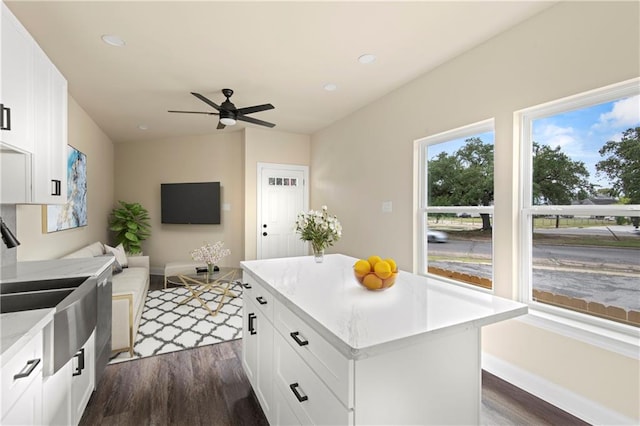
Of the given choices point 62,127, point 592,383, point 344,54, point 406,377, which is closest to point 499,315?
point 406,377

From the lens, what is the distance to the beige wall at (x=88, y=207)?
260 centimetres

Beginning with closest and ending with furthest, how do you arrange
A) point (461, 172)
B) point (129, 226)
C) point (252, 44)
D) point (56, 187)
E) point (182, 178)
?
point (56, 187) < point (252, 44) < point (461, 172) < point (129, 226) < point (182, 178)

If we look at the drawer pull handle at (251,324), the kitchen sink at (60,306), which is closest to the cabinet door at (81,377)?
the kitchen sink at (60,306)

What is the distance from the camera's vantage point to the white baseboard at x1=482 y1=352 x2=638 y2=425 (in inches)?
71.5

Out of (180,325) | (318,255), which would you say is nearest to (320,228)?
(318,255)

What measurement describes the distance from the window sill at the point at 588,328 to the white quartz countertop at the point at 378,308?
1018 mm

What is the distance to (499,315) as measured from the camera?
1.17 meters

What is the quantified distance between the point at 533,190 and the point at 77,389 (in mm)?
3320

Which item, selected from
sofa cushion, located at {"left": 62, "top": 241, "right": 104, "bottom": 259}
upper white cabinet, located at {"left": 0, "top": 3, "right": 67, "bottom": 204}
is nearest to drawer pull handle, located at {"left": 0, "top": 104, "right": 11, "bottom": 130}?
upper white cabinet, located at {"left": 0, "top": 3, "right": 67, "bottom": 204}

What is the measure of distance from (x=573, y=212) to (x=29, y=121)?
3614 mm

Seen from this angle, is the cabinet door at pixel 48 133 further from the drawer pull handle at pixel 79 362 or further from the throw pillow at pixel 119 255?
the throw pillow at pixel 119 255

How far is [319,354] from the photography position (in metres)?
1.13

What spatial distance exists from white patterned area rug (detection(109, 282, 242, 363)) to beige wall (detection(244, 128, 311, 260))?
138 centimetres

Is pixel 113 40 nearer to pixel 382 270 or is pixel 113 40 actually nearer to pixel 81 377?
pixel 81 377
